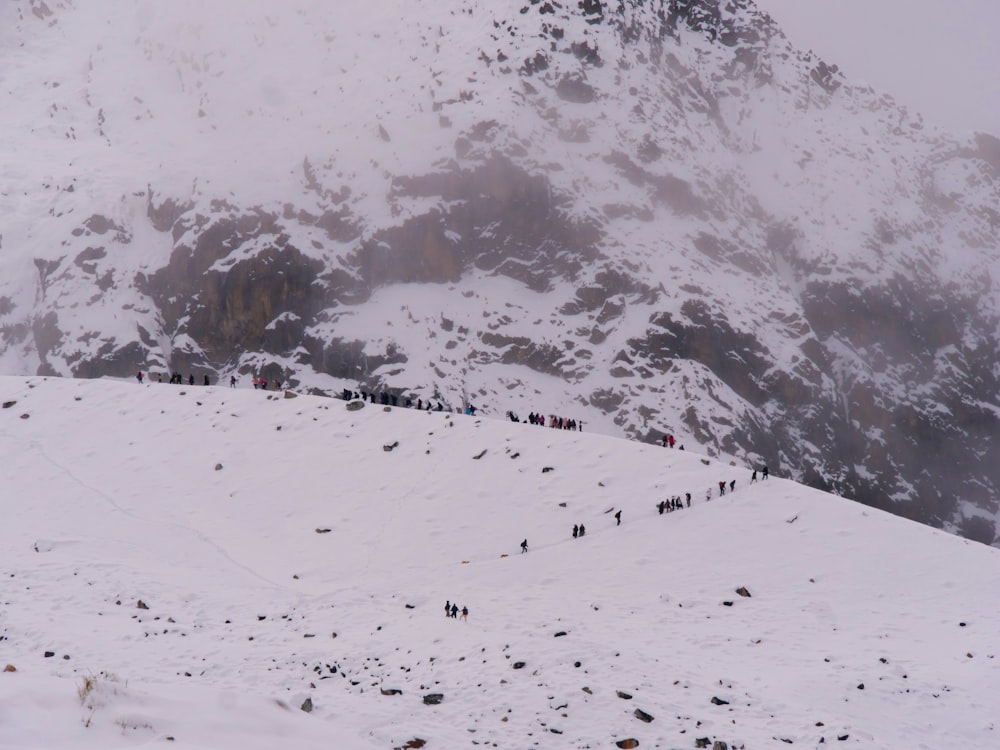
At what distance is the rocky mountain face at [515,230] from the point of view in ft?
412

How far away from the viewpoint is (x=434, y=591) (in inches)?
1045

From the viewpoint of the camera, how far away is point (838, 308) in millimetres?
160250

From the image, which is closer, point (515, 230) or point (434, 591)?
point (434, 591)

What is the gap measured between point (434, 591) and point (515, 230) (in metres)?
124

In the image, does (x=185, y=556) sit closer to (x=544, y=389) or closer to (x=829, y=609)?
(x=829, y=609)

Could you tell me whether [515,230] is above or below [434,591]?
above

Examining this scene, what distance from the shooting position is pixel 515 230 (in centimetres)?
14650

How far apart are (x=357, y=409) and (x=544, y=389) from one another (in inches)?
3369

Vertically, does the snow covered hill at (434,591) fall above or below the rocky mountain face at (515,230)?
below

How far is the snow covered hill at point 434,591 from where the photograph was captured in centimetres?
1634

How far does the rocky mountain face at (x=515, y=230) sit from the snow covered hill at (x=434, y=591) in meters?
80.3

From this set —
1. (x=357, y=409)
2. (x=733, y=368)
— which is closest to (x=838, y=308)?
(x=733, y=368)

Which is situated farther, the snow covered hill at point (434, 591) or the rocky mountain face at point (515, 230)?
the rocky mountain face at point (515, 230)

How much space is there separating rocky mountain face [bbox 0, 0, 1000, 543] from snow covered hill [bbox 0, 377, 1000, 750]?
80.3m
